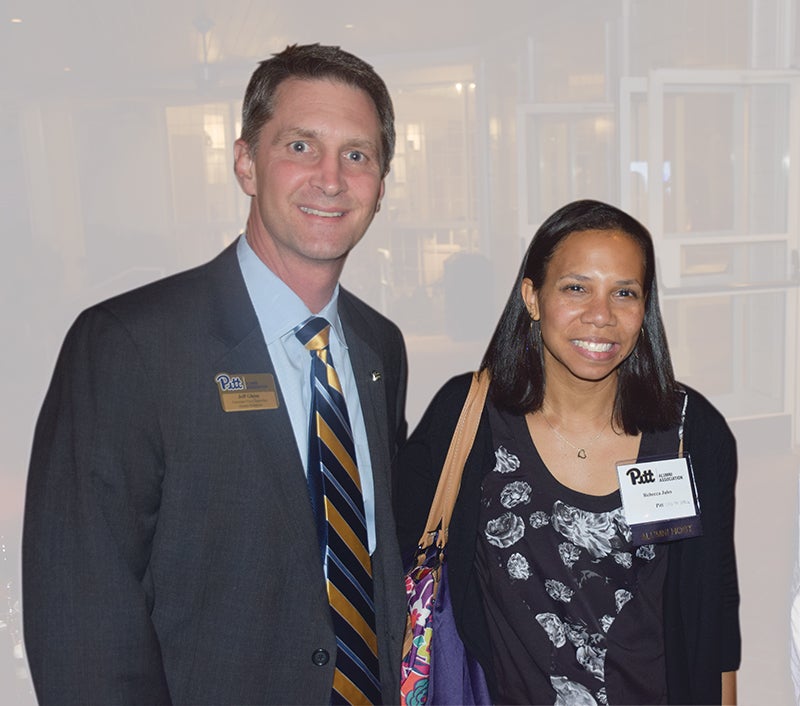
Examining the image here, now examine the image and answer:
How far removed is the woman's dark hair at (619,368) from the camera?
188cm

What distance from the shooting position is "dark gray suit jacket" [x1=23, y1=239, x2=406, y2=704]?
1307mm

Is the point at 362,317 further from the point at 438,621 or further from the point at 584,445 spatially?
the point at 438,621

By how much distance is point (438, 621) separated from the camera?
192cm

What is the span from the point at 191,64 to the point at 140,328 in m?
2.22

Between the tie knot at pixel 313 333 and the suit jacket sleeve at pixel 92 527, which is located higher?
the tie knot at pixel 313 333

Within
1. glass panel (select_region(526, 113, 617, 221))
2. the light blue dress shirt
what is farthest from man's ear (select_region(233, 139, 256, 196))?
glass panel (select_region(526, 113, 617, 221))

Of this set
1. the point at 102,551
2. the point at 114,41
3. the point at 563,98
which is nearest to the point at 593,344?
the point at 102,551

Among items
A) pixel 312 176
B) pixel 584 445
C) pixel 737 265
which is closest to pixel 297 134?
pixel 312 176

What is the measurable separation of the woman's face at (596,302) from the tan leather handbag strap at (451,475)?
0.26 m

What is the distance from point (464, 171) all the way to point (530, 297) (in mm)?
1960

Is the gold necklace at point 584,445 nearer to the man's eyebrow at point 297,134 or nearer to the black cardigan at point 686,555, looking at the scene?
the black cardigan at point 686,555

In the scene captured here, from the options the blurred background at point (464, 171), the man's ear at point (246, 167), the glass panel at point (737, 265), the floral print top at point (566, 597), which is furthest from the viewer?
the glass panel at point (737, 265)

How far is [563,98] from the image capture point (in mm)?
4113

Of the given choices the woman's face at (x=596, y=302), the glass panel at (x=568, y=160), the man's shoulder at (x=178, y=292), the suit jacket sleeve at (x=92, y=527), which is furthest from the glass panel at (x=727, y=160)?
the suit jacket sleeve at (x=92, y=527)
